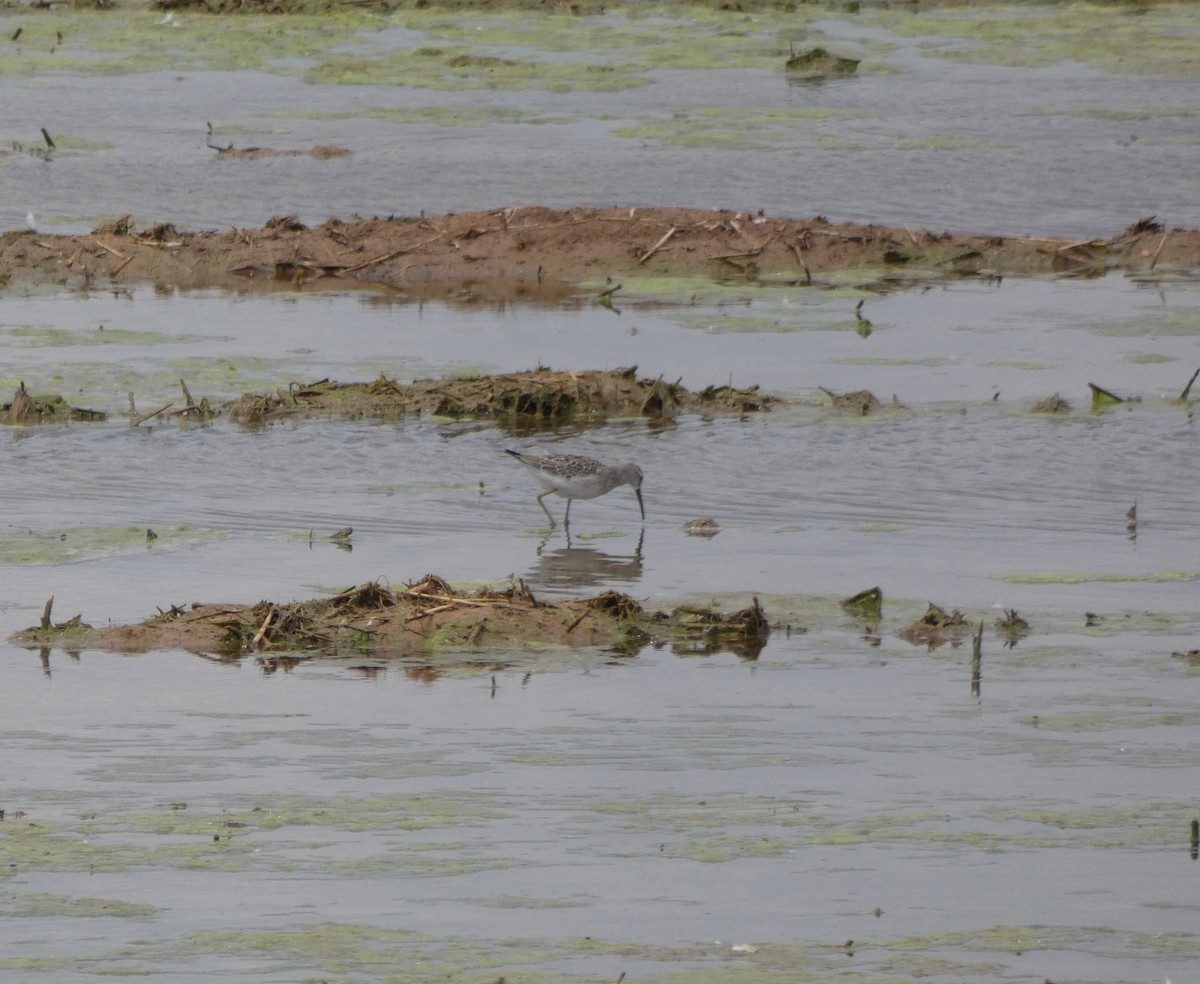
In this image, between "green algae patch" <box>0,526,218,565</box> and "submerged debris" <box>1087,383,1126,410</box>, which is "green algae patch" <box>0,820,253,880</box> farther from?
"submerged debris" <box>1087,383,1126,410</box>

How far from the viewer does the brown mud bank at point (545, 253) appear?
67.8 feet

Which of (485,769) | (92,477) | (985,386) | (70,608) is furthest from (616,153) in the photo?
(485,769)

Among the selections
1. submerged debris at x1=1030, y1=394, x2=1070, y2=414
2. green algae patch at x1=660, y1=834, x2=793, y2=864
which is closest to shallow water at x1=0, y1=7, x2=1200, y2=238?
submerged debris at x1=1030, y1=394, x2=1070, y2=414

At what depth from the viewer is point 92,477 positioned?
13859mm

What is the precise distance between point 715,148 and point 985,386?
482 inches

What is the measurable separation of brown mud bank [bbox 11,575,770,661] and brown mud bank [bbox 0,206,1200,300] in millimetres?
10111

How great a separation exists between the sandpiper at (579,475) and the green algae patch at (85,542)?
1745 mm

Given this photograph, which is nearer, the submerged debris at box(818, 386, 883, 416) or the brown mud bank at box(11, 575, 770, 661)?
the brown mud bank at box(11, 575, 770, 661)

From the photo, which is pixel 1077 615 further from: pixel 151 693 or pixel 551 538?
pixel 151 693

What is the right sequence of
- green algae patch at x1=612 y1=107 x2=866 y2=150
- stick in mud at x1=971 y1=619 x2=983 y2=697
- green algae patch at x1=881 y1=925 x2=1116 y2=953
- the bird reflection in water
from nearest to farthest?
1. green algae patch at x1=881 y1=925 x2=1116 y2=953
2. stick in mud at x1=971 y1=619 x2=983 y2=697
3. the bird reflection in water
4. green algae patch at x1=612 y1=107 x2=866 y2=150

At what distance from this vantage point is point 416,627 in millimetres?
10070

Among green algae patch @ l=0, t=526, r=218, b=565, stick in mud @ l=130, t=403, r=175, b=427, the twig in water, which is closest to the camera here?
green algae patch @ l=0, t=526, r=218, b=565

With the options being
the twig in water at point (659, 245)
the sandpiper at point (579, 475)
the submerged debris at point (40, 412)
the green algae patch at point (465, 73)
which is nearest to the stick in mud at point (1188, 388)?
the sandpiper at point (579, 475)

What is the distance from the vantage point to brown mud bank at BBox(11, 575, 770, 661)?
32.8 ft
